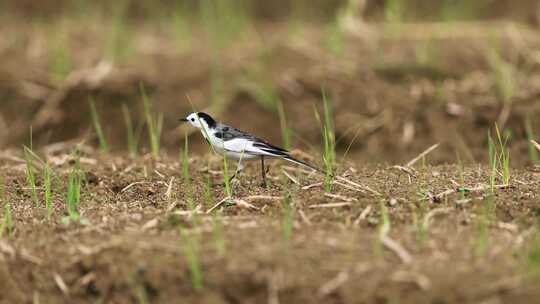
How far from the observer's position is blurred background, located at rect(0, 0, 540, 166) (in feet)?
24.5

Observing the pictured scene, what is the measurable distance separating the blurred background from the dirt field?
2 cm

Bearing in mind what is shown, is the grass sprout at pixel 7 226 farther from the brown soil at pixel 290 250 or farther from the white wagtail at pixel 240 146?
the white wagtail at pixel 240 146

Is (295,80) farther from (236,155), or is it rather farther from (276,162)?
(236,155)

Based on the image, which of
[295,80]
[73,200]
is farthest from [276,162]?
[295,80]

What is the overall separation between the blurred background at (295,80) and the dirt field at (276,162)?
24 millimetres

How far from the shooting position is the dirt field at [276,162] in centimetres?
376

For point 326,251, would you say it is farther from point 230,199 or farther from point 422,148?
point 422,148

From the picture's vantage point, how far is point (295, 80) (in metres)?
8.24

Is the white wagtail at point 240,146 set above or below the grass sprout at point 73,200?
above

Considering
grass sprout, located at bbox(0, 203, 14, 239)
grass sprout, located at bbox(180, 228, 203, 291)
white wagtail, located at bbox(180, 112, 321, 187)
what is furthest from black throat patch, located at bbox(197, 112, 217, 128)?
grass sprout, located at bbox(180, 228, 203, 291)

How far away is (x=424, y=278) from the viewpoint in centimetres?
360

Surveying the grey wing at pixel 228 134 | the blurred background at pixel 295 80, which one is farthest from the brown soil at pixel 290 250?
the blurred background at pixel 295 80

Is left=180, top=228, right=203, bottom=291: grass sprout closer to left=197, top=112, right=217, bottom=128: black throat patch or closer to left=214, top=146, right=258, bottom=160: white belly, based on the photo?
left=214, top=146, right=258, bottom=160: white belly

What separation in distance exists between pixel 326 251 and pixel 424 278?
448 millimetres
